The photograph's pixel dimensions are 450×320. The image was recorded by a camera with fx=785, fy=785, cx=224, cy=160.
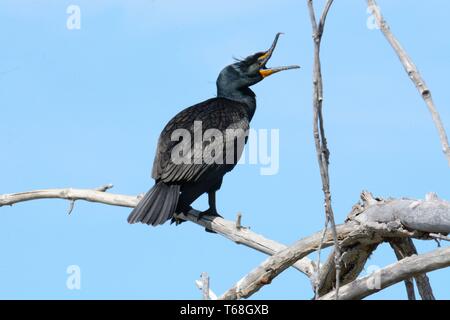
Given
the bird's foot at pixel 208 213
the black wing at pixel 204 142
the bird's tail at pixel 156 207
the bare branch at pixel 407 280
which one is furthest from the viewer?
the bird's foot at pixel 208 213

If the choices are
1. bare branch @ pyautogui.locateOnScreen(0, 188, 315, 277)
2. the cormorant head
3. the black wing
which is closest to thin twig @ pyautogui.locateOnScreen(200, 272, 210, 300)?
bare branch @ pyautogui.locateOnScreen(0, 188, 315, 277)

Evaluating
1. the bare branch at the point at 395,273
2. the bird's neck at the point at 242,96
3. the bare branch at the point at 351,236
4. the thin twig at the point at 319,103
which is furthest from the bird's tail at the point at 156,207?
the thin twig at the point at 319,103

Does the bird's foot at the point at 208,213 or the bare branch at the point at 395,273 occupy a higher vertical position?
the bird's foot at the point at 208,213

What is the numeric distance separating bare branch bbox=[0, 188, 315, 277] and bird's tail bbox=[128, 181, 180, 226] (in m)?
0.23

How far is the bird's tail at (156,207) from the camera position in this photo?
498cm

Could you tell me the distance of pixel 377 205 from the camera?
396cm

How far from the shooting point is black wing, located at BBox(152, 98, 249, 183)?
5.10 m

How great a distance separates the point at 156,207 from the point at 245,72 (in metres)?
1.60

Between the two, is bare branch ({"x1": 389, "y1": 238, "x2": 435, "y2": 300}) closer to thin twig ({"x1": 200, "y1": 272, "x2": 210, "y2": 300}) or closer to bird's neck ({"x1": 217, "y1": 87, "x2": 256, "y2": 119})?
thin twig ({"x1": 200, "y1": 272, "x2": 210, "y2": 300})

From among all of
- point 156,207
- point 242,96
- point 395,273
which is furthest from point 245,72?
point 395,273

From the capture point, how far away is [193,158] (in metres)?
5.12

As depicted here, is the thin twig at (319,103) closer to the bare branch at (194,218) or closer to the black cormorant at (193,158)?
the bare branch at (194,218)

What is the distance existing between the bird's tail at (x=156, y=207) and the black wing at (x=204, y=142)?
0.28ft
